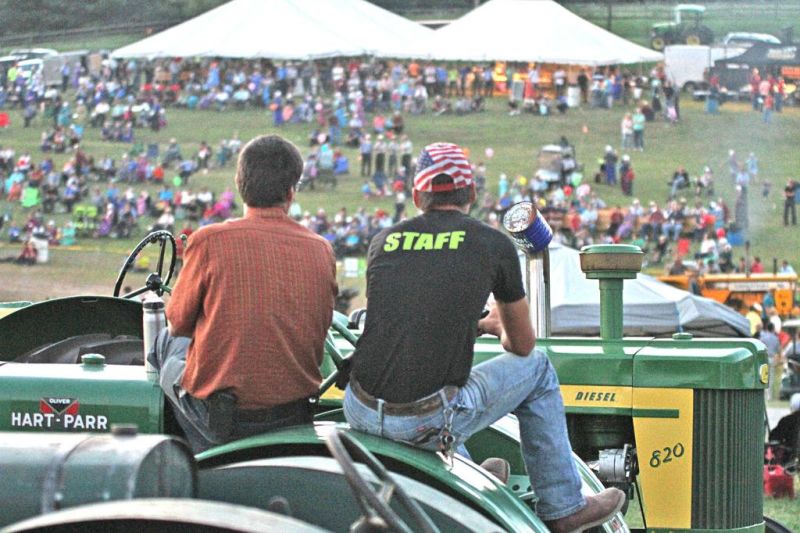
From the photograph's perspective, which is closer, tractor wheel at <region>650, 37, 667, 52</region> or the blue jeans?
the blue jeans

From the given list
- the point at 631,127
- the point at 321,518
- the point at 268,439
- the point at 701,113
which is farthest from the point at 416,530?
the point at 701,113

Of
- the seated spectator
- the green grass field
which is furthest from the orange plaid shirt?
the seated spectator

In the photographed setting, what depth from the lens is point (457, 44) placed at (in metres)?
30.7

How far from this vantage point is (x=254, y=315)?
11.4 ft

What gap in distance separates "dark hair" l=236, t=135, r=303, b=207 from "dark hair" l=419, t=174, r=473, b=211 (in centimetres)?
35

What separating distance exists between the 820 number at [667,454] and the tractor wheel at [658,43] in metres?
33.0

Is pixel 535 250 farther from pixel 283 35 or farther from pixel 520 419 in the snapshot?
pixel 283 35

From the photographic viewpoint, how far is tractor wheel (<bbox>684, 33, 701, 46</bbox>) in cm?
3734

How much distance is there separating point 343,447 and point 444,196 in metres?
1.10

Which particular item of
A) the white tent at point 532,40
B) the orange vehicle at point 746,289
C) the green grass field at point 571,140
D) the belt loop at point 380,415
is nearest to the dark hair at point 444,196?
the belt loop at point 380,415

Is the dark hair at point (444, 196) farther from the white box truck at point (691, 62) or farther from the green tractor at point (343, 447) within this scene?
the white box truck at point (691, 62)

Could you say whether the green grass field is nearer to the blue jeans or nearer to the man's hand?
the man's hand

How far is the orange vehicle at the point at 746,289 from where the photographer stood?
24.2 meters

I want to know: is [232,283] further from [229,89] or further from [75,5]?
[229,89]
